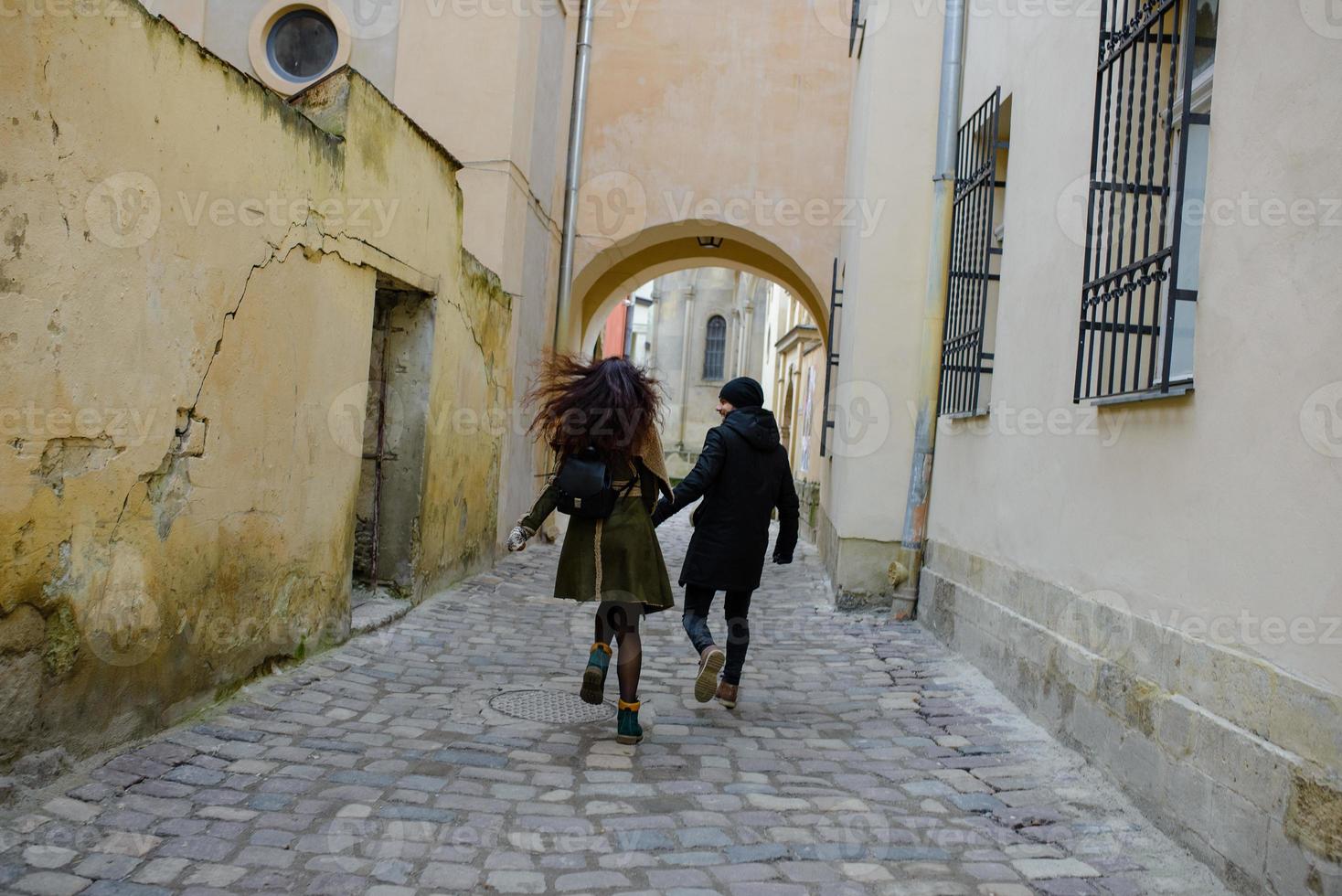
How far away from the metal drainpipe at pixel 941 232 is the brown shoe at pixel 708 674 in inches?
143

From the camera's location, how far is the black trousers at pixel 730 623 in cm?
556

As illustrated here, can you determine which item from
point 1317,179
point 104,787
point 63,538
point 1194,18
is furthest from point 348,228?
point 1317,179

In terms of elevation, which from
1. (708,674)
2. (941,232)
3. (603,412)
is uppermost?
(941,232)

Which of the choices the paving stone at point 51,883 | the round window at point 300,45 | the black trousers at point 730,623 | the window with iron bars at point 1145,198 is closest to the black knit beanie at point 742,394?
the black trousers at point 730,623

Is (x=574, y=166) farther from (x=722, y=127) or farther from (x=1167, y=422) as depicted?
(x=1167, y=422)

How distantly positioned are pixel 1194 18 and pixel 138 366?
4223 millimetres

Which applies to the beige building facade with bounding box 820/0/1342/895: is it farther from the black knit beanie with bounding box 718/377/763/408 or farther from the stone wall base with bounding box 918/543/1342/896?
the black knit beanie with bounding box 718/377/763/408

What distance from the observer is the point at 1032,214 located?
6.23m

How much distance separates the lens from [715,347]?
45.2 m

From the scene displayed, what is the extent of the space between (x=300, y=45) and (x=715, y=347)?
34227mm

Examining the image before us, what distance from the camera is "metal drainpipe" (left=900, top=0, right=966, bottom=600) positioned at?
869cm

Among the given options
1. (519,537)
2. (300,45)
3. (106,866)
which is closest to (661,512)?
(519,537)

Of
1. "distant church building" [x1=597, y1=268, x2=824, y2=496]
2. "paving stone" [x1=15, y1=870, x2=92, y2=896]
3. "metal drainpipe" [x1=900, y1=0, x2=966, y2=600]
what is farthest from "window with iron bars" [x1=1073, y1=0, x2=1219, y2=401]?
"distant church building" [x1=597, y1=268, x2=824, y2=496]

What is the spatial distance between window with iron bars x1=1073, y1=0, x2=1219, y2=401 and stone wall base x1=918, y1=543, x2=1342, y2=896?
3.37 ft
